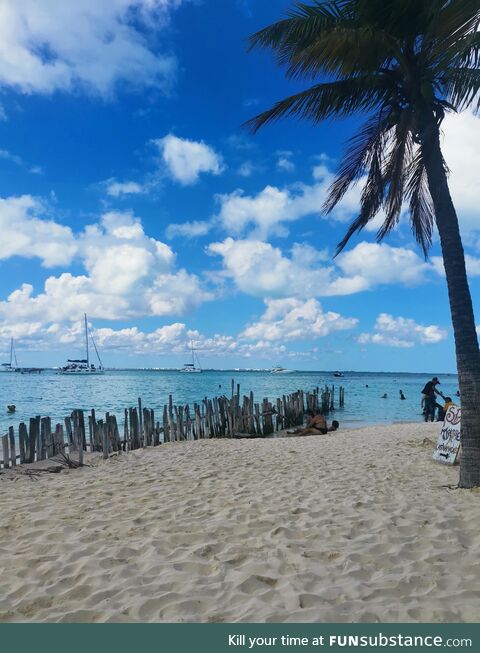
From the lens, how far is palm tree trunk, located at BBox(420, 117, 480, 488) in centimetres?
612

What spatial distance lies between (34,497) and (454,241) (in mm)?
6860

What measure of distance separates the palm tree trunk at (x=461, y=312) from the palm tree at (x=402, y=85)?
13 mm

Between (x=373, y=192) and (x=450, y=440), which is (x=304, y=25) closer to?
(x=373, y=192)

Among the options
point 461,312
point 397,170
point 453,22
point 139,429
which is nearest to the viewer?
point 453,22

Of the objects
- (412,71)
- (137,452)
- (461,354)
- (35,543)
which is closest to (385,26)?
(412,71)

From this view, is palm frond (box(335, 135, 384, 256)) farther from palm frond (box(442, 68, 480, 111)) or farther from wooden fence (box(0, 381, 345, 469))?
wooden fence (box(0, 381, 345, 469))

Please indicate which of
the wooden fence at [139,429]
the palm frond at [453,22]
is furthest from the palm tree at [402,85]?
the wooden fence at [139,429]

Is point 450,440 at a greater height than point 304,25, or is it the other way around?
point 304,25

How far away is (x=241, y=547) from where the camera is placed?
4.07m

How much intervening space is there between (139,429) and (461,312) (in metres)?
8.79

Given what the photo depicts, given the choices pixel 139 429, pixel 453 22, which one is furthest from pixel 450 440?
→ pixel 139 429

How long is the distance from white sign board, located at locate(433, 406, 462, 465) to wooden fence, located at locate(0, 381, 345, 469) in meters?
6.78
